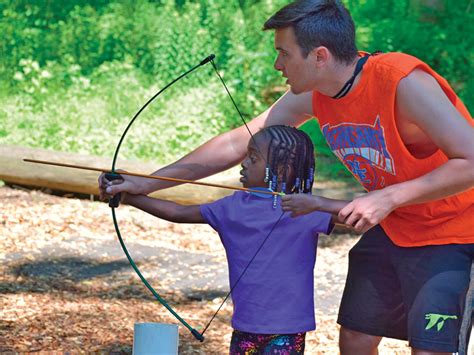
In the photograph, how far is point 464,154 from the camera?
107 inches

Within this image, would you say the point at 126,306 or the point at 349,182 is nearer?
the point at 126,306

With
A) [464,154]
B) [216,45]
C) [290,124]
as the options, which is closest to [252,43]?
[216,45]

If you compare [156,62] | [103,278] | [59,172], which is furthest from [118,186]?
[156,62]

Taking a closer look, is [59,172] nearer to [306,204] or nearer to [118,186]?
[118,186]

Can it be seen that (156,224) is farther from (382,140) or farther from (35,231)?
(382,140)

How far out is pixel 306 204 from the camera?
2.78m

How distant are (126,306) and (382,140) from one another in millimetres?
2468

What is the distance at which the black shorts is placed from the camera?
288 cm

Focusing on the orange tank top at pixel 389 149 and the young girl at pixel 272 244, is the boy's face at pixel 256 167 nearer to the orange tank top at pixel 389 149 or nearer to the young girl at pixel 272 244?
the young girl at pixel 272 244

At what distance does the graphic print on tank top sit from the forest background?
5.10 meters

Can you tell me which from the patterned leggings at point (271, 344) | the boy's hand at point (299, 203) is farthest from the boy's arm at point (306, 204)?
the patterned leggings at point (271, 344)

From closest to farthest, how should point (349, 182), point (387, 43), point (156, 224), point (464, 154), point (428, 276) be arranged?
point (464, 154)
point (428, 276)
point (156, 224)
point (349, 182)
point (387, 43)

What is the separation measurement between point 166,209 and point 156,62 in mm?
6748

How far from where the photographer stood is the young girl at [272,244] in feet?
9.81
